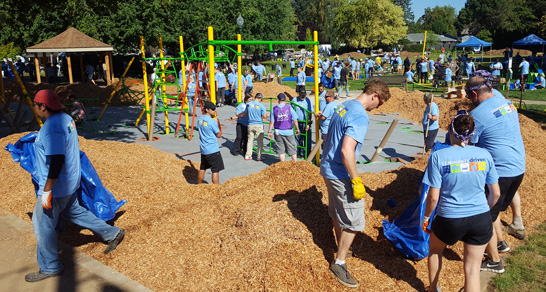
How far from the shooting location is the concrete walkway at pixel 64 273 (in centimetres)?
448

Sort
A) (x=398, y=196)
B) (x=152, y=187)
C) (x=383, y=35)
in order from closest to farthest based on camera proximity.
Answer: (x=398, y=196)
(x=152, y=187)
(x=383, y=35)

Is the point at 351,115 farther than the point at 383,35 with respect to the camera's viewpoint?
No

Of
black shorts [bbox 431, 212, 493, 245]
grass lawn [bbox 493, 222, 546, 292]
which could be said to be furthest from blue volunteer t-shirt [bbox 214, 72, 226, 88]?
black shorts [bbox 431, 212, 493, 245]

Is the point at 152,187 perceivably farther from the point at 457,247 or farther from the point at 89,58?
the point at 89,58

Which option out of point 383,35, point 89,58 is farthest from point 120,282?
point 383,35

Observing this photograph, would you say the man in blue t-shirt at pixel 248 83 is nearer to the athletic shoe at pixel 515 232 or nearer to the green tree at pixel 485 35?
the athletic shoe at pixel 515 232

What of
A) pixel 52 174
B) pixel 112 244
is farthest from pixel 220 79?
pixel 52 174

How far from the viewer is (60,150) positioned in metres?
4.44

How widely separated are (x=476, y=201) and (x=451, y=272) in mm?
1303

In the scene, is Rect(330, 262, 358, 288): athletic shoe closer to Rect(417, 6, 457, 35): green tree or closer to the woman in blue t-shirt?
the woman in blue t-shirt

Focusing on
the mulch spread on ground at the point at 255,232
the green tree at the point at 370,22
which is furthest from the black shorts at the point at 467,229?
the green tree at the point at 370,22

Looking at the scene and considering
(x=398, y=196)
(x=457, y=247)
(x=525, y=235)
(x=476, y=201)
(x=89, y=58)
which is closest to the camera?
(x=476, y=201)

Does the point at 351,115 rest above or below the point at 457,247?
above

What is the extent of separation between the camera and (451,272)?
4793 millimetres
